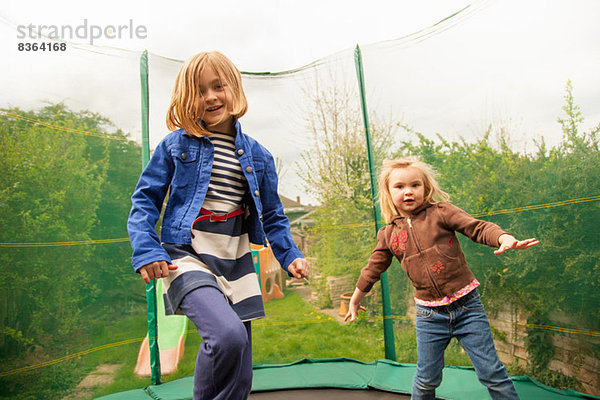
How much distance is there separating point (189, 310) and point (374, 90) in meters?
2.01

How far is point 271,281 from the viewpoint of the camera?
299cm

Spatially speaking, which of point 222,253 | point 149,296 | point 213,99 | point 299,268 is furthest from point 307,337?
point 213,99

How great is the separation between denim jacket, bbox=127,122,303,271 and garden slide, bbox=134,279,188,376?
1.28m

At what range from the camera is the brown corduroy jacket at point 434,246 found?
64.9 inches

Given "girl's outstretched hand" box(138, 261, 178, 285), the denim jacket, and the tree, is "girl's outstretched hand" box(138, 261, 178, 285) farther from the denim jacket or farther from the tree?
the tree

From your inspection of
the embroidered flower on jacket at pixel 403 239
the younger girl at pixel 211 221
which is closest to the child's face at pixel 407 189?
the embroidered flower on jacket at pixel 403 239

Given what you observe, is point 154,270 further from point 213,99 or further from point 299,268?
point 213,99

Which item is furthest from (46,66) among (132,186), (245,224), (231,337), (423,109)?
(423,109)

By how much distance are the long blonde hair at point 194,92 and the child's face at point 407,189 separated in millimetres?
756

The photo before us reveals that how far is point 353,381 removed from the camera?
249cm

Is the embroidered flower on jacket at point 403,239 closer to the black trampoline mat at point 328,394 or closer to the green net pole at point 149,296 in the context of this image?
the black trampoline mat at point 328,394

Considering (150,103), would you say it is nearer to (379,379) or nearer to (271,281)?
(271,281)

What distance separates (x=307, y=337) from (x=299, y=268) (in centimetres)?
155

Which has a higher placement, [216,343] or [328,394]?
[216,343]
